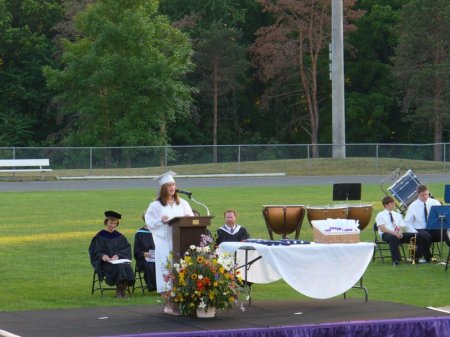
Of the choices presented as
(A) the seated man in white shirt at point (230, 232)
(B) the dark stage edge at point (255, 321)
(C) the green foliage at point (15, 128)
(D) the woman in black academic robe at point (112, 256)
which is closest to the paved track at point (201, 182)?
(C) the green foliage at point (15, 128)

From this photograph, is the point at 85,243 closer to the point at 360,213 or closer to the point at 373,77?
the point at 360,213

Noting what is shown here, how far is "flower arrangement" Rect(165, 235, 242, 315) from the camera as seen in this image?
1392 centimetres

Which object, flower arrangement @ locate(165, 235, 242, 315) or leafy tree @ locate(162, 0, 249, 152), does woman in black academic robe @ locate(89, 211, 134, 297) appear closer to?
flower arrangement @ locate(165, 235, 242, 315)

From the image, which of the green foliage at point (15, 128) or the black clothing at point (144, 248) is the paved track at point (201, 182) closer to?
the green foliage at point (15, 128)

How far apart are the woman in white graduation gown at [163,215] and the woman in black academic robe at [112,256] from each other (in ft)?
3.00

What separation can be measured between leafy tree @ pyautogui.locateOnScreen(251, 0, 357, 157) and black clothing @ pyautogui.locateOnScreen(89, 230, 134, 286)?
56862 mm

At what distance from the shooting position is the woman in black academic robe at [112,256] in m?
16.4

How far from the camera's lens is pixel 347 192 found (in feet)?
77.0

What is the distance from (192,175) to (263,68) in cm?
2521

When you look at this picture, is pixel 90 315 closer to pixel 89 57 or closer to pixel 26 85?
pixel 89 57

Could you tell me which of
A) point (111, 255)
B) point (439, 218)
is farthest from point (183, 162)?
point (111, 255)

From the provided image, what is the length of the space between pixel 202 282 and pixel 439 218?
785cm

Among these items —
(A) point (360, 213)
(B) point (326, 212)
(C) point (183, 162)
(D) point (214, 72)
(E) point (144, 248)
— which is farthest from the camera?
(D) point (214, 72)

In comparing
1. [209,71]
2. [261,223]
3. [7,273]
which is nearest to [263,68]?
[209,71]
